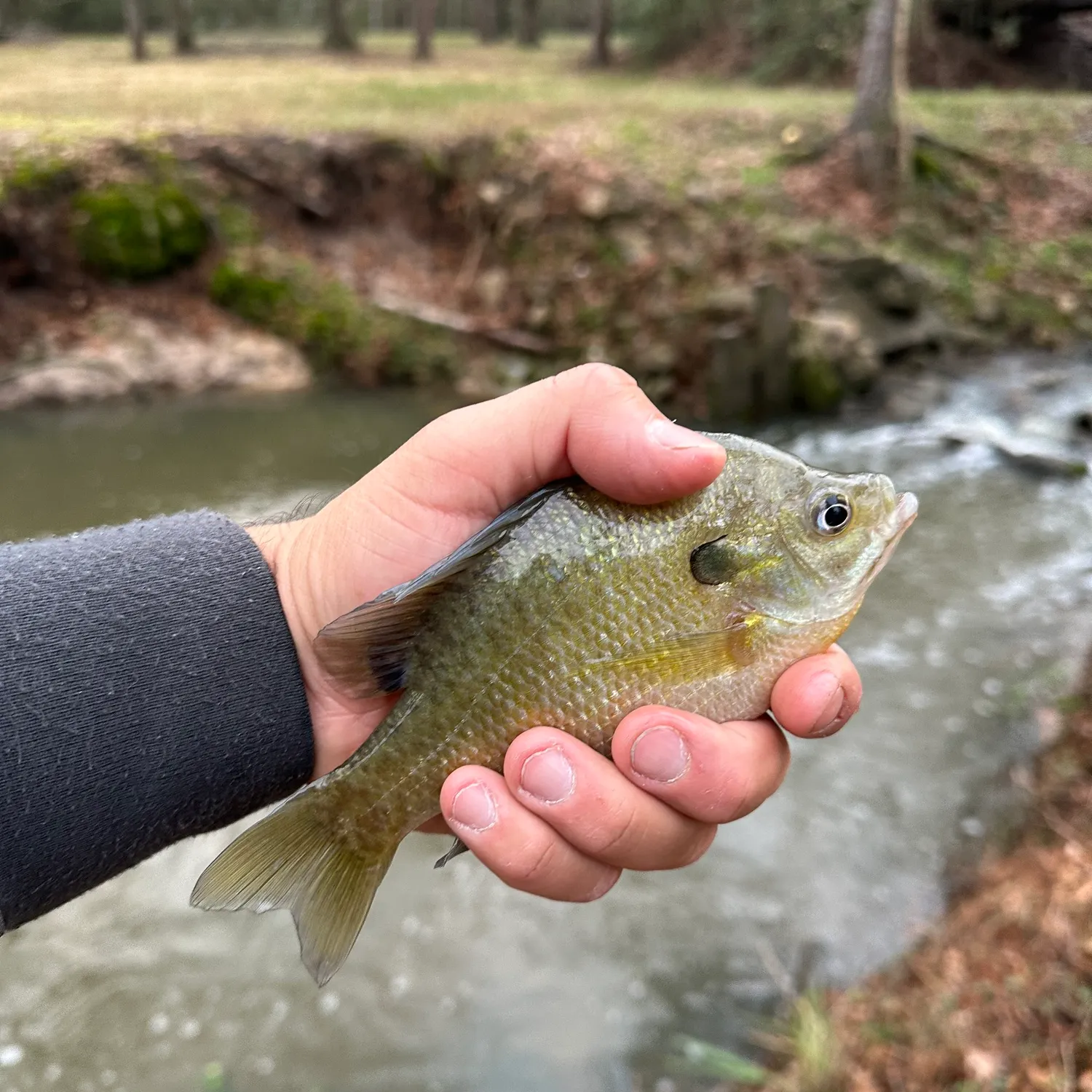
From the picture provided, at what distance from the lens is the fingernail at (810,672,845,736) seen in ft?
6.88

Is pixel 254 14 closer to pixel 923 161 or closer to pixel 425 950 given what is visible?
pixel 923 161

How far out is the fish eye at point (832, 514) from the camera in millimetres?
2018

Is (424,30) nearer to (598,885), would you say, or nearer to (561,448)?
(561,448)

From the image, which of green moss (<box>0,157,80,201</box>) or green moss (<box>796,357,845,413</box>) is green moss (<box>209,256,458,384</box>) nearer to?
green moss (<box>0,157,80,201</box>)

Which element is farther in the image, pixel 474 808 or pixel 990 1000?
pixel 990 1000

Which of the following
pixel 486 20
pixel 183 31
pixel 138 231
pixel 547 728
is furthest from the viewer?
pixel 486 20

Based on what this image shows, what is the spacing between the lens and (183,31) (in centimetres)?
2925

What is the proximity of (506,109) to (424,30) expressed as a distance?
1473 centimetres

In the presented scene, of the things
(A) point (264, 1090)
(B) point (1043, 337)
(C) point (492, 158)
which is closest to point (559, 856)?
(A) point (264, 1090)

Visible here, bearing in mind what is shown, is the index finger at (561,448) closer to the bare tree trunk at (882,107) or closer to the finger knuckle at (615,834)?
the finger knuckle at (615,834)

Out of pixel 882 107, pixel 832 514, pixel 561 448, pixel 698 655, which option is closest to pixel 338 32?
pixel 882 107

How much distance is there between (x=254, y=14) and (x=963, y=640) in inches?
1811

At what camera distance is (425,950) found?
4871mm

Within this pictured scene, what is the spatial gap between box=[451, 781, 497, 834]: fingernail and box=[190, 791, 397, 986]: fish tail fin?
0.60 ft
